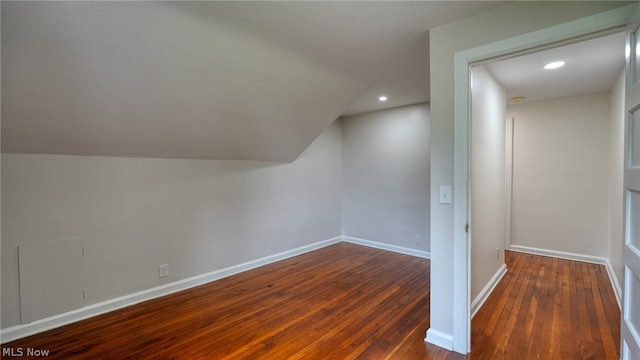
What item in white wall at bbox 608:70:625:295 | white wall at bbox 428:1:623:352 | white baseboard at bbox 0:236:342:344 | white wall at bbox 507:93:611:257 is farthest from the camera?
white wall at bbox 507:93:611:257

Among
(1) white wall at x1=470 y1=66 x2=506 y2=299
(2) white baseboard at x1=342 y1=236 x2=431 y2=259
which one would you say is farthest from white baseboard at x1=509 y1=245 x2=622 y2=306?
(2) white baseboard at x1=342 y1=236 x2=431 y2=259

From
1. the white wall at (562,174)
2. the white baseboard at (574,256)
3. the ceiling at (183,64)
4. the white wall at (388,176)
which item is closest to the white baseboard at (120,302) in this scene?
the ceiling at (183,64)

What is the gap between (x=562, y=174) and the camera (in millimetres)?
3990

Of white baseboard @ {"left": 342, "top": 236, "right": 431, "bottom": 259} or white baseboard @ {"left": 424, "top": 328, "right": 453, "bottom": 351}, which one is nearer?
white baseboard @ {"left": 424, "top": 328, "right": 453, "bottom": 351}

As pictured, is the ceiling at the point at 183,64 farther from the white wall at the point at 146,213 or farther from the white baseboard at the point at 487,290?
the white baseboard at the point at 487,290

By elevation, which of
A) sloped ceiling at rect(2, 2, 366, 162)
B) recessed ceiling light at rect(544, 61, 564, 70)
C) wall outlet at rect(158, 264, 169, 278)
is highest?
recessed ceiling light at rect(544, 61, 564, 70)

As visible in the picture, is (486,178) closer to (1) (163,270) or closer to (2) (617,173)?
(2) (617,173)

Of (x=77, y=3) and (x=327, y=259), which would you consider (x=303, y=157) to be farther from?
(x=77, y=3)

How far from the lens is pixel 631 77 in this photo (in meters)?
1.35

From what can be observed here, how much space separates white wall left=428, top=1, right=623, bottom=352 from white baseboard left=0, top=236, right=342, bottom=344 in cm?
240

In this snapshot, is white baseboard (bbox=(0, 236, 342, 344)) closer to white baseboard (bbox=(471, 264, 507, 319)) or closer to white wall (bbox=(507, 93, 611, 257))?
white baseboard (bbox=(471, 264, 507, 319))

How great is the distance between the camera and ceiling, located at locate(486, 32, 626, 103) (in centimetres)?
229

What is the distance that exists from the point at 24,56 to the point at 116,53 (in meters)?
0.43

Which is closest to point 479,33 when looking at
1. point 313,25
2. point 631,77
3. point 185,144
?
point 631,77
